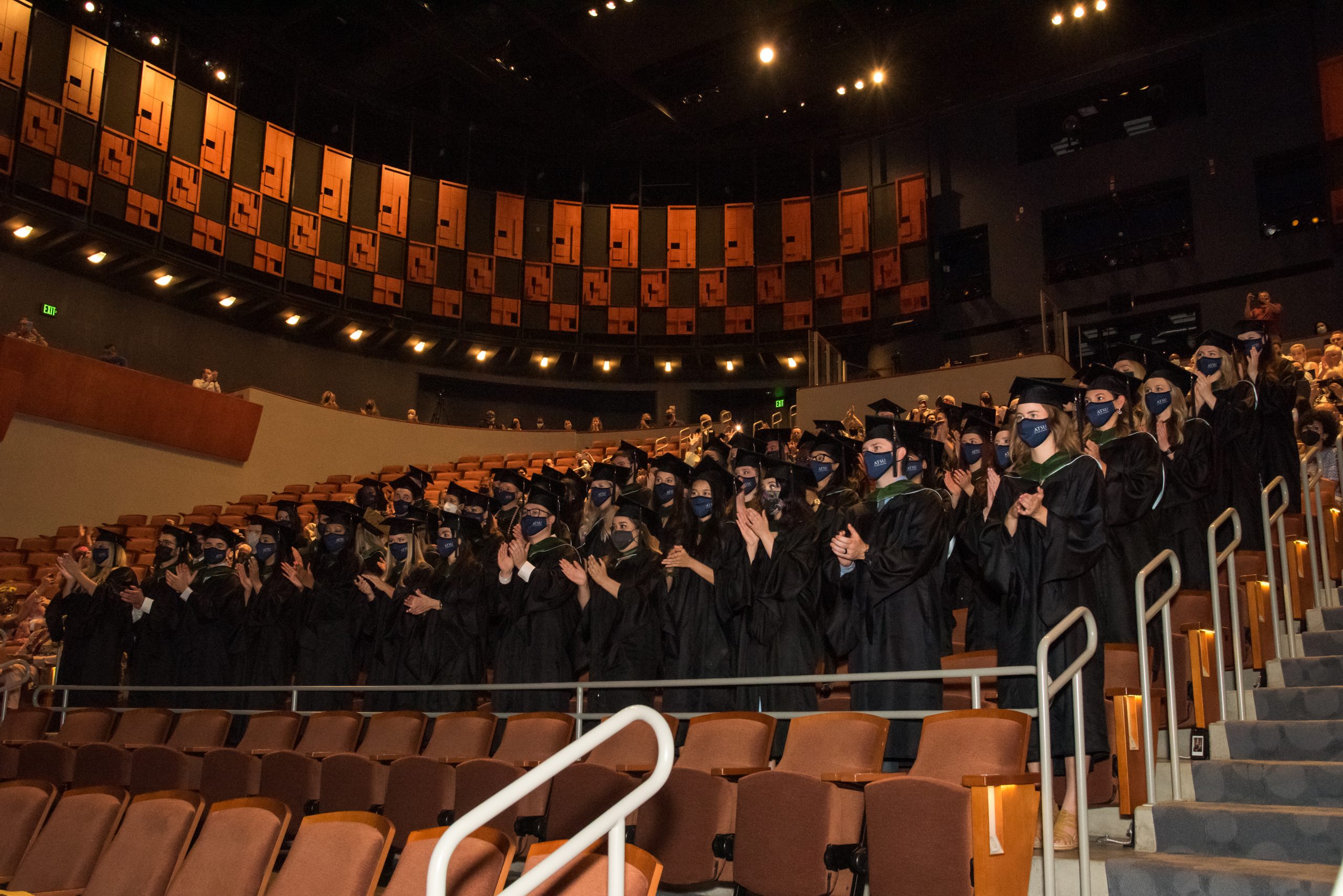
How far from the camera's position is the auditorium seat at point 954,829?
306cm

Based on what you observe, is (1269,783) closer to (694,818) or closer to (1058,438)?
(1058,438)

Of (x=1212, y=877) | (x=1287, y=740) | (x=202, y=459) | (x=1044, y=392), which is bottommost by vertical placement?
(x=1212, y=877)

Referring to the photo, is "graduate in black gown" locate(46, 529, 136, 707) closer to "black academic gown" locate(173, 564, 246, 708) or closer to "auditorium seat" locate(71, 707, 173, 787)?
"black academic gown" locate(173, 564, 246, 708)

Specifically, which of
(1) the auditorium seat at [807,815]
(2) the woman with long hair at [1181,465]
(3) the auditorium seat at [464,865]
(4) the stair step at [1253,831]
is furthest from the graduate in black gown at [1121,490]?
(3) the auditorium seat at [464,865]

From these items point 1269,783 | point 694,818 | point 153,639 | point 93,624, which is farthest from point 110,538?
point 1269,783

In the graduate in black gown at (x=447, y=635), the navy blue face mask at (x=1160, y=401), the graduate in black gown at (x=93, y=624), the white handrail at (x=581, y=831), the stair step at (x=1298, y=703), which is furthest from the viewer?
the graduate in black gown at (x=93, y=624)

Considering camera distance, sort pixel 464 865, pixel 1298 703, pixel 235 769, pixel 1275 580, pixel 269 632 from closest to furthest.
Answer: pixel 464 865
pixel 1298 703
pixel 1275 580
pixel 235 769
pixel 269 632

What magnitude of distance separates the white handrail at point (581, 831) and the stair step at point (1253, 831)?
211 centimetres

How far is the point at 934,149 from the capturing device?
1919 centimetres

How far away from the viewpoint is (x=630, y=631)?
5699 millimetres

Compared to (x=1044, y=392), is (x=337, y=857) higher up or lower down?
lower down

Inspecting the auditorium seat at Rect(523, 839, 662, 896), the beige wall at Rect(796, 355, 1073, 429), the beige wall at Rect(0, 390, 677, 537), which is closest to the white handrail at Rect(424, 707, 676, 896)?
the auditorium seat at Rect(523, 839, 662, 896)

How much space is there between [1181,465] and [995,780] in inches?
107

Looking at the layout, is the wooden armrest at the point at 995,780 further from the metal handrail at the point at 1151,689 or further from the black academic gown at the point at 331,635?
the black academic gown at the point at 331,635
